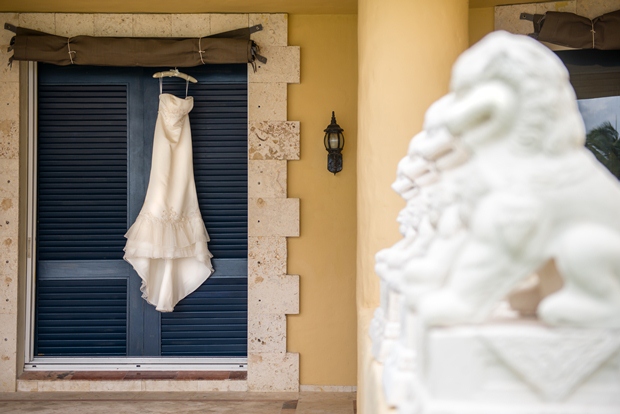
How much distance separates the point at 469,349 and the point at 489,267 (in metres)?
0.14

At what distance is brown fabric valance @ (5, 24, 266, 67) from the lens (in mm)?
5262

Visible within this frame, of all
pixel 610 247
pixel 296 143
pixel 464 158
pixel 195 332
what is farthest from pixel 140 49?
pixel 610 247

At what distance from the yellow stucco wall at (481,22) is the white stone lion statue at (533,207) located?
428 centimetres

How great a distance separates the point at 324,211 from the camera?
18.0ft

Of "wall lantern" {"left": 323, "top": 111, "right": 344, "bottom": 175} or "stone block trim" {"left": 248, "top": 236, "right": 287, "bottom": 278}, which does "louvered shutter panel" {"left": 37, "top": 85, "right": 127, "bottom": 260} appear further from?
"wall lantern" {"left": 323, "top": 111, "right": 344, "bottom": 175}

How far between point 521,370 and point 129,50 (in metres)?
4.63

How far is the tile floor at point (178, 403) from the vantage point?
4906 mm

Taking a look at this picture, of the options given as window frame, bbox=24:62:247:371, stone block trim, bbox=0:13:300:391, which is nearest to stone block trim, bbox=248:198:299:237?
stone block trim, bbox=0:13:300:391

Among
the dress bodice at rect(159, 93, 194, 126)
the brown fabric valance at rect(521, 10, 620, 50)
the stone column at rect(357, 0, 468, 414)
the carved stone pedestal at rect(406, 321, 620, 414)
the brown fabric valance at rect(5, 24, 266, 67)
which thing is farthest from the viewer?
the dress bodice at rect(159, 93, 194, 126)

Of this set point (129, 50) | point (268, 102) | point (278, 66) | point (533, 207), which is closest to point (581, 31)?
point (278, 66)

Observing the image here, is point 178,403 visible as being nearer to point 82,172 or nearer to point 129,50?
point 82,172

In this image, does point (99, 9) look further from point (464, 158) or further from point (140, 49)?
point (464, 158)

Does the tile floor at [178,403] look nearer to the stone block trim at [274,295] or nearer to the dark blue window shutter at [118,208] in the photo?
Answer: the dark blue window shutter at [118,208]

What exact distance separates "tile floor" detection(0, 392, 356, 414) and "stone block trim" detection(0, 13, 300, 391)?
11 cm
